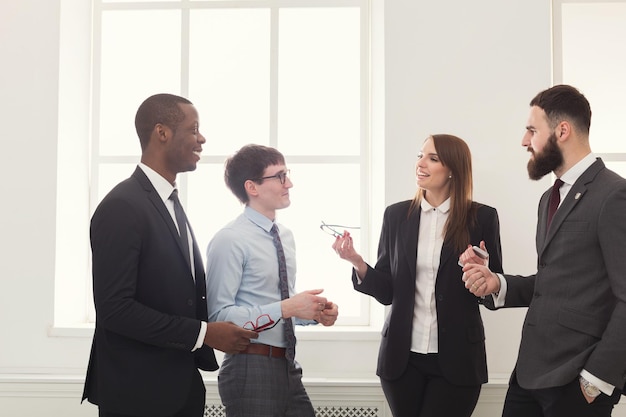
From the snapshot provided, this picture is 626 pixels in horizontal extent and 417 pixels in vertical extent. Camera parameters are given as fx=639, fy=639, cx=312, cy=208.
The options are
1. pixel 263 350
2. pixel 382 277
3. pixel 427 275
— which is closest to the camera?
pixel 263 350

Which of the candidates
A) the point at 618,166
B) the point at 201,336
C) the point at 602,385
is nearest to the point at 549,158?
the point at 602,385

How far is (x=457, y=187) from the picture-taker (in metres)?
2.78

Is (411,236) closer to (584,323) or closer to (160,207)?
(584,323)

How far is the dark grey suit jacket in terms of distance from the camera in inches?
80.4

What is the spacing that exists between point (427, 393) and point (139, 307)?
1.29m

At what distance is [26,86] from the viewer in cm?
366

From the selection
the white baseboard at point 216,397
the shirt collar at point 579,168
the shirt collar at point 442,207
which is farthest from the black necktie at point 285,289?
the shirt collar at point 579,168

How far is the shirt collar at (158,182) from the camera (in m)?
2.22

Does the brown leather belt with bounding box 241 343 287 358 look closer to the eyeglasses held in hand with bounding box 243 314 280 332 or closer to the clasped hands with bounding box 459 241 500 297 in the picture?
the eyeglasses held in hand with bounding box 243 314 280 332

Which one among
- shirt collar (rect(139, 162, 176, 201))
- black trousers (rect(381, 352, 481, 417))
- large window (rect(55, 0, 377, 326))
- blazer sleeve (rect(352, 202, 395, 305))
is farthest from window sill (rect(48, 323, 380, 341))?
shirt collar (rect(139, 162, 176, 201))

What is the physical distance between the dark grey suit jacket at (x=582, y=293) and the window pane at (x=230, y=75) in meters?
2.20

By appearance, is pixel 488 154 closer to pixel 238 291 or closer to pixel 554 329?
pixel 554 329

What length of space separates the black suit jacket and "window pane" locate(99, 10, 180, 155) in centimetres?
202

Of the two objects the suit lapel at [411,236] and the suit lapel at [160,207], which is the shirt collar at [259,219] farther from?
the suit lapel at [411,236]
